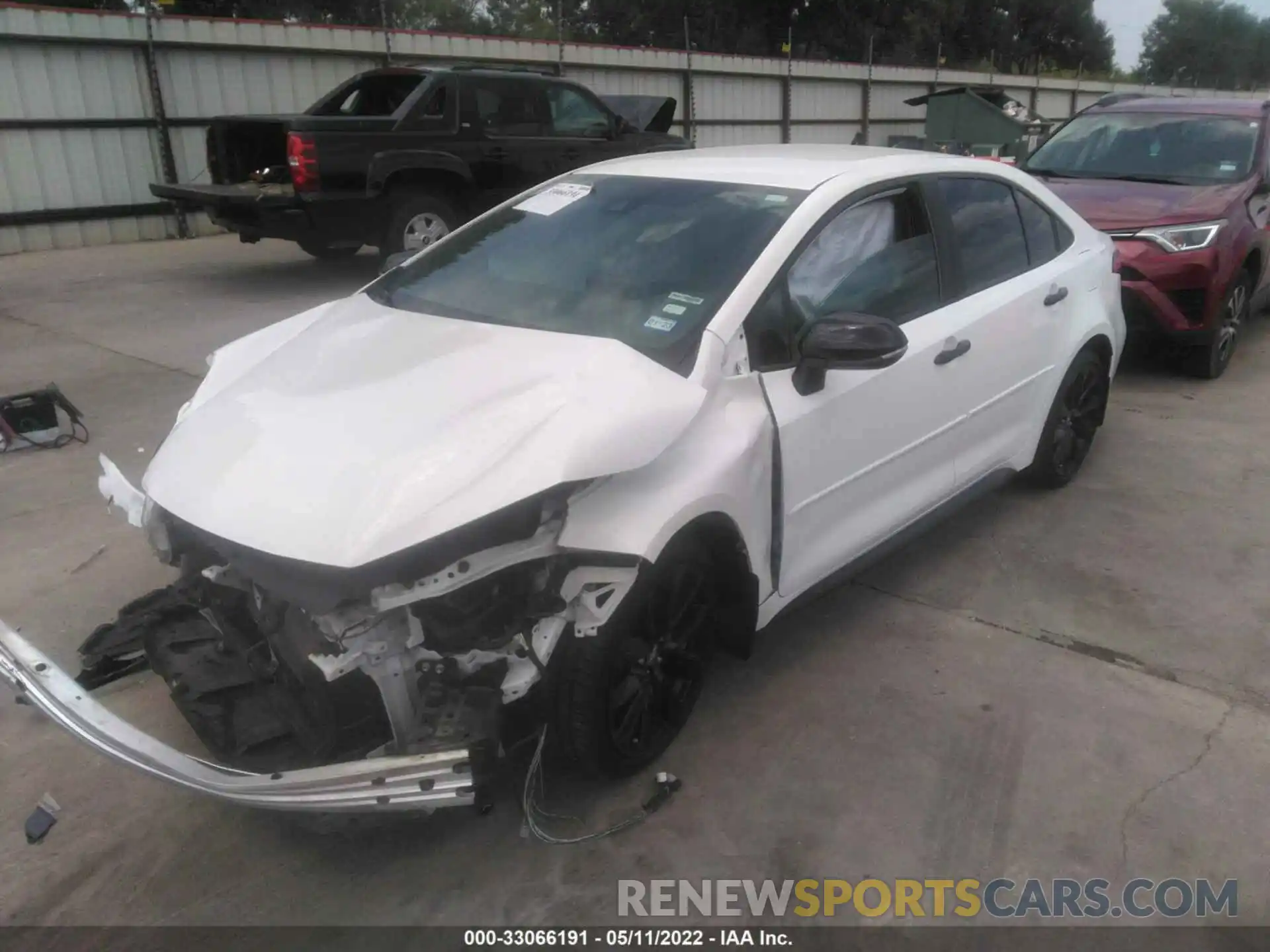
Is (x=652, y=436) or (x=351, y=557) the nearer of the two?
(x=351, y=557)

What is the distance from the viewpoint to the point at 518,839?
270 centimetres

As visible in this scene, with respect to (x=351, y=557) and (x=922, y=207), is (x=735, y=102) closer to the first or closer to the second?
(x=922, y=207)

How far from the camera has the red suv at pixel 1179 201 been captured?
6.22 m

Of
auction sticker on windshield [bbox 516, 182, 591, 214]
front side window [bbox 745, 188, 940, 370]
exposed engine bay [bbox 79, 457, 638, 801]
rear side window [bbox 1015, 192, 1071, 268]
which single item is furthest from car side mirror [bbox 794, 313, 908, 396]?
rear side window [bbox 1015, 192, 1071, 268]

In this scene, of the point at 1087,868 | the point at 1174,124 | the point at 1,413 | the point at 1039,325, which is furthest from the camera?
the point at 1174,124

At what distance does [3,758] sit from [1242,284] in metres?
7.14

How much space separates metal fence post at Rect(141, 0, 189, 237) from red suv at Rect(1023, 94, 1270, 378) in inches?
366

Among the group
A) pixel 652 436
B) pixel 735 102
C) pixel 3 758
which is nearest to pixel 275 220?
pixel 3 758

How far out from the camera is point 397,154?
→ 8914 millimetres

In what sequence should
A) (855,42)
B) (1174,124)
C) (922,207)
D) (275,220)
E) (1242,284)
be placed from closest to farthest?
(922,207)
(1242,284)
(1174,124)
(275,220)
(855,42)

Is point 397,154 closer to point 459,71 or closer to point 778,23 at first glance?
point 459,71

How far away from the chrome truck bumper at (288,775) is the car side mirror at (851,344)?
1473 mm

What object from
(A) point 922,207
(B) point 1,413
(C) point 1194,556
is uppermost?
(A) point 922,207

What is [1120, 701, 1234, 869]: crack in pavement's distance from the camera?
106 inches
